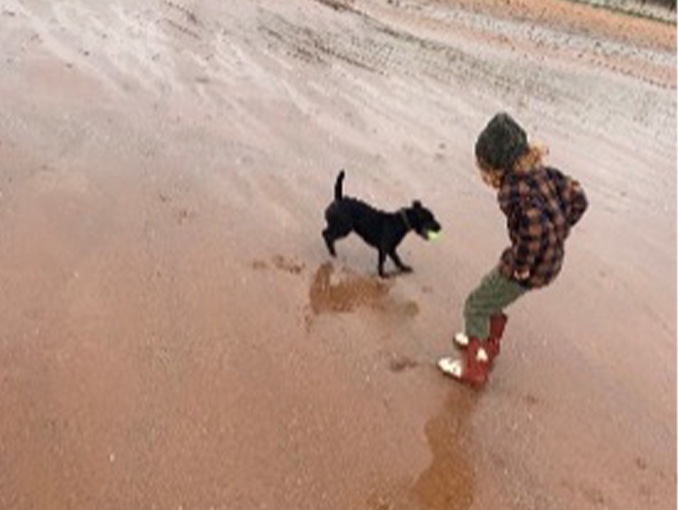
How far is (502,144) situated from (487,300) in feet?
2.90

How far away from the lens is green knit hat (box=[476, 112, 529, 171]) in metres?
5.15

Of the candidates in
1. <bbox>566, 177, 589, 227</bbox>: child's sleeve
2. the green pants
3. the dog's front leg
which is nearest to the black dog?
the dog's front leg

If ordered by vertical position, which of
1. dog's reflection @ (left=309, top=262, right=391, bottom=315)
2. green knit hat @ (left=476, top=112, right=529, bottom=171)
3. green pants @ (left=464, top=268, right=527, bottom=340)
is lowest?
dog's reflection @ (left=309, top=262, right=391, bottom=315)

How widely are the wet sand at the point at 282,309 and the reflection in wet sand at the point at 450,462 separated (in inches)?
0.5

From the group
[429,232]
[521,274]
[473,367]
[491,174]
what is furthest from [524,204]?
[429,232]

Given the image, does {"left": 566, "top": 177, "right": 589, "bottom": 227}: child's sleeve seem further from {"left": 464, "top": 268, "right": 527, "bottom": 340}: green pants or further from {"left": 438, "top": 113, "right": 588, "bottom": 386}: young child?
{"left": 464, "top": 268, "right": 527, "bottom": 340}: green pants

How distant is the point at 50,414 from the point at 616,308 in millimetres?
3933

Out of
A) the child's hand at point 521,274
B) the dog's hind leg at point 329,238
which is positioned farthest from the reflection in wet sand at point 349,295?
the child's hand at point 521,274

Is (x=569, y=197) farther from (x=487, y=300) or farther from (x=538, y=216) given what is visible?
(x=487, y=300)

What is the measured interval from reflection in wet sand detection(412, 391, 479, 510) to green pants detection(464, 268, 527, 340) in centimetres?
35

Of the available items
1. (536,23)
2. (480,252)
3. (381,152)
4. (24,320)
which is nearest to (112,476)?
(24,320)

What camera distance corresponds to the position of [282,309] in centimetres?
622

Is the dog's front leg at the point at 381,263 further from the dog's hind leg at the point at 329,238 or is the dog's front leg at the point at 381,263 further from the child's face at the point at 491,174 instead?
the child's face at the point at 491,174

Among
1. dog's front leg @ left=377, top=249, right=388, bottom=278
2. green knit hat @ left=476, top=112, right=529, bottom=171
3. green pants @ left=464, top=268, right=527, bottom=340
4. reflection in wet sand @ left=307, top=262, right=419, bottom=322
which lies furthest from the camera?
dog's front leg @ left=377, top=249, right=388, bottom=278
